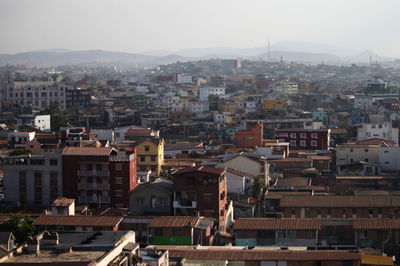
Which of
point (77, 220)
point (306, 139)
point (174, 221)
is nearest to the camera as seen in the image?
point (174, 221)

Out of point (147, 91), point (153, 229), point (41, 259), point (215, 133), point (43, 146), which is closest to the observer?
point (41, 259)

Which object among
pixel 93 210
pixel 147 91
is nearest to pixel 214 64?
pixel 147 91

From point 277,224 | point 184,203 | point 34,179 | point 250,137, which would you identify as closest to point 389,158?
point 250,137

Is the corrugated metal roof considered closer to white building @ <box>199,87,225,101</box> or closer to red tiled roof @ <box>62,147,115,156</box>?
red tiled roof @ <box>62,147,115,156</box>

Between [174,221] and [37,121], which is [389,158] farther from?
[37,121]

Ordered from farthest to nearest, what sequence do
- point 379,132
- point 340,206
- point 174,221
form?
point 379,132
point 340,206
point 174,221

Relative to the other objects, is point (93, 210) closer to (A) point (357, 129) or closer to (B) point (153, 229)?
(B) point (153, 229)

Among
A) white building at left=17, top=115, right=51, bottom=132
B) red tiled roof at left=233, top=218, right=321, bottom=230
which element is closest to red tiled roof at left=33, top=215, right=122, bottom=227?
red tiled roof at left=233, top=218, right=321, bottom=230
